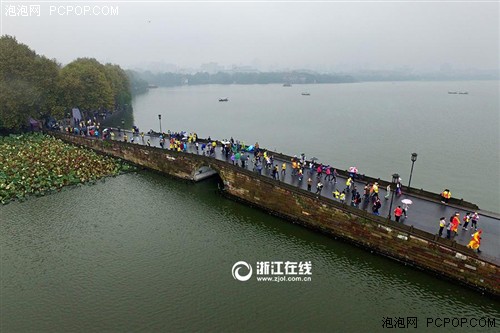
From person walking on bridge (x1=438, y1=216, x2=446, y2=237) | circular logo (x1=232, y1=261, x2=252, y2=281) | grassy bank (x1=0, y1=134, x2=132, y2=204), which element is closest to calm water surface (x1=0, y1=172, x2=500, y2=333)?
circular logo (x1=232, y1=261, x2=252, y2=281)

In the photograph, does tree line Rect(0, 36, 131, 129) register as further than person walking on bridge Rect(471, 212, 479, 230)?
Yes

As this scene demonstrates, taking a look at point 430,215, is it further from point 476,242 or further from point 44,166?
point 44,166

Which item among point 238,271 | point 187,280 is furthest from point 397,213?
point 187,280

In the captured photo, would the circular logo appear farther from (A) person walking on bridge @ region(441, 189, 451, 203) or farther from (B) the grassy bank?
(B) the grassy bank

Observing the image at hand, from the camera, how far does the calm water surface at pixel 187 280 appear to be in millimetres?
18609

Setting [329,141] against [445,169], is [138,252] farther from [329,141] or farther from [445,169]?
[329,141]

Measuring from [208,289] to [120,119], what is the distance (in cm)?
7236

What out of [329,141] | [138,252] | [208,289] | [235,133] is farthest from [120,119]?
[208,289]

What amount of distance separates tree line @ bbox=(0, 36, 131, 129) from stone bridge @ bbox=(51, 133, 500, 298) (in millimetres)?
25474

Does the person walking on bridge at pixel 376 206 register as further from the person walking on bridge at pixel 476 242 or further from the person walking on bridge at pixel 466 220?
the person walking on bridge at pixel 476 242

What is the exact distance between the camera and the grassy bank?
111 feet

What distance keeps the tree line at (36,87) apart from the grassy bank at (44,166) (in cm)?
532

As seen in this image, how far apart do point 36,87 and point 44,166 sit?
2042cm

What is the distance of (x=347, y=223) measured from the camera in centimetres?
2500
